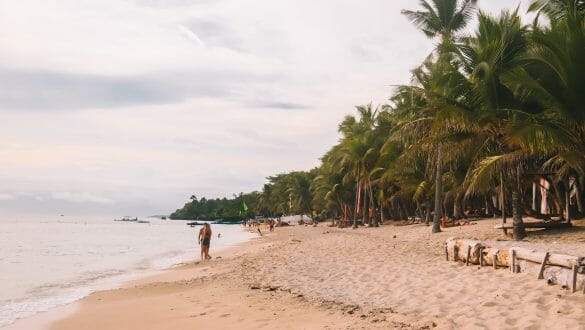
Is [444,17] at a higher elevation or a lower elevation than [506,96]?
higher

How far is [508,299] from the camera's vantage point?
22.1ft

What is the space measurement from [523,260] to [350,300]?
3.15 meters

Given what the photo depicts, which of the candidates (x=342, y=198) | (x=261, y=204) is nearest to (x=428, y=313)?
(x=342, y=198)

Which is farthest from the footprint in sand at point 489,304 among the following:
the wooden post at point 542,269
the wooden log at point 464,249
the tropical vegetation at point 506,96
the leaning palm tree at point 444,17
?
the leaning palm tree at point 444,17

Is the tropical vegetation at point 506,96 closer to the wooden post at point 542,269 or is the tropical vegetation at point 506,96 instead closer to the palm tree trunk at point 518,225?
the palm tree trunk at point 518,225

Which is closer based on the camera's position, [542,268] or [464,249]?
[542,268]

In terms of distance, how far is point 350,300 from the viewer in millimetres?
7934

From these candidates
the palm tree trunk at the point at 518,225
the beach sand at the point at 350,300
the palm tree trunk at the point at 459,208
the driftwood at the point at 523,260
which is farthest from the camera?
the palm tree trunk at the point at 459,208

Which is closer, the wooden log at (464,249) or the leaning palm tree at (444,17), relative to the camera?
the wooden log at (464,249)

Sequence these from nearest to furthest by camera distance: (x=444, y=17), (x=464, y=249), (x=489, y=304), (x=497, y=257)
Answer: (x=489, y=304) < (x=497, y=257) < (x=464, y=249) < (x=444, y=17)

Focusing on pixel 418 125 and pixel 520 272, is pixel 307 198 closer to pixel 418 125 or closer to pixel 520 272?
pixel 418 125

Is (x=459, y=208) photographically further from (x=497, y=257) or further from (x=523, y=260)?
(x=523, y=260)

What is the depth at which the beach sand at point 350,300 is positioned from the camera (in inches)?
241

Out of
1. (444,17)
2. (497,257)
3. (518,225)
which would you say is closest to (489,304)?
(497,257)
